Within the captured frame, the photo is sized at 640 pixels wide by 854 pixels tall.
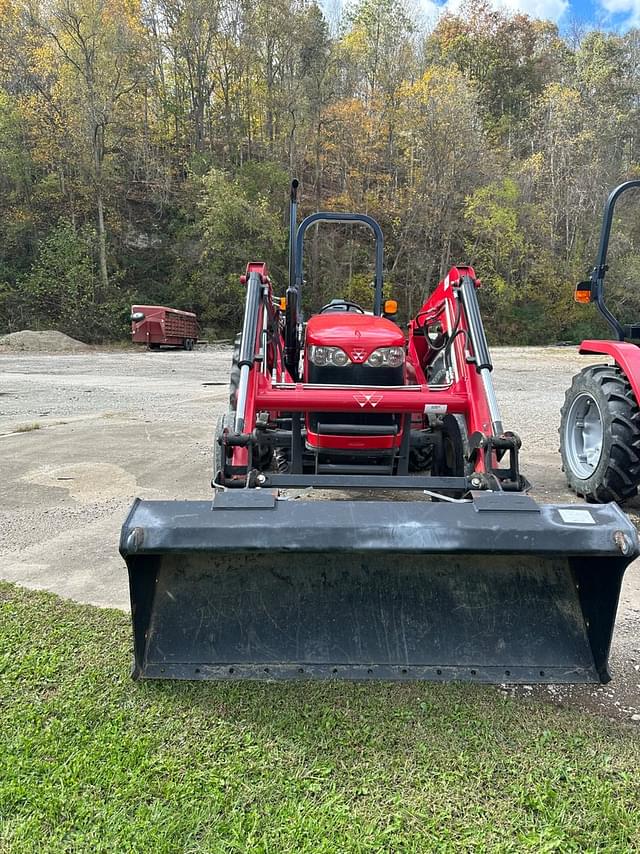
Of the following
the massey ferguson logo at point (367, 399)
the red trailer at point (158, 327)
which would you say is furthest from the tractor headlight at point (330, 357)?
the red trailer at point (158, 327)

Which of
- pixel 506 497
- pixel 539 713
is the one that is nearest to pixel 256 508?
pixel 506 497

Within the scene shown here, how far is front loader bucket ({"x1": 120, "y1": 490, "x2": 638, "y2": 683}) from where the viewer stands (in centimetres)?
214

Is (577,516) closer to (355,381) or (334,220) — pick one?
(355,381)

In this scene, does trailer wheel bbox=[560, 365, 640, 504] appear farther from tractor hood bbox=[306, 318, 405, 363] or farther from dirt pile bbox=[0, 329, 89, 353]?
dirt pile bbox=[0, 329, 89, 353]

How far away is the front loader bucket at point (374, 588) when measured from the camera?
2.14m

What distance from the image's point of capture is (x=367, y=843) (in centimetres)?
161

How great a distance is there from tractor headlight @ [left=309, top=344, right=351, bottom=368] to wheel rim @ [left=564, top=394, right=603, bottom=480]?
2060 mm

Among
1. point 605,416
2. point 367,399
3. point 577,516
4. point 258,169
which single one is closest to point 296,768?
point 577,516

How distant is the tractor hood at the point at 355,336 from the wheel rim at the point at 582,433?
70.4 inches

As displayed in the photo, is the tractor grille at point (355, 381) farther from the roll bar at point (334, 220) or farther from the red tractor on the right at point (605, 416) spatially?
the red tractor on the right at point (605, 416)

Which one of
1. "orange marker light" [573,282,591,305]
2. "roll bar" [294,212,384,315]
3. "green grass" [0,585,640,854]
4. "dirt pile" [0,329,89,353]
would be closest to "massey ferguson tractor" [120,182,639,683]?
"green grass" [0,585,640,854]

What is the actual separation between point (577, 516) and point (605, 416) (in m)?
2.12

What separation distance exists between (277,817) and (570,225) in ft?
119

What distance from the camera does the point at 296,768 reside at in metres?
1.87
